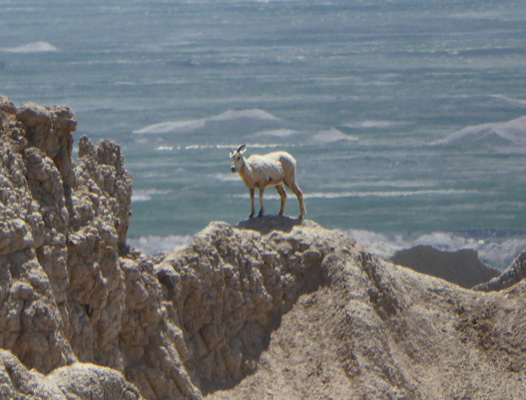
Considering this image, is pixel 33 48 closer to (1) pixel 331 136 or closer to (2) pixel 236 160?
(1) pixel 331 136

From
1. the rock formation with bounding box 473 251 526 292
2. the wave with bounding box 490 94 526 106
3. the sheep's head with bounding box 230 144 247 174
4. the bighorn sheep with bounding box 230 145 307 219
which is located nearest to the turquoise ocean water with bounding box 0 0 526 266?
the wave with bounding box 490 94 526 106

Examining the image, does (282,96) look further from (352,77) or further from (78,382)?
(78,382)

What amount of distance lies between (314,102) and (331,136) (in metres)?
11.6

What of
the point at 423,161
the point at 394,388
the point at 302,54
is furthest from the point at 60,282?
the point at 302,54

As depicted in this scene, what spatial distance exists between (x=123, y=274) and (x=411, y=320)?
587cm

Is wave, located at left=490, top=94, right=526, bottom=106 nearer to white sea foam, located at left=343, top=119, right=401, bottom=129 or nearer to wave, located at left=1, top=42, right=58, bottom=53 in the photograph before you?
white sea foam, located at left=343, top=119, right=401, bottom=129

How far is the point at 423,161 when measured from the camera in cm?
5753

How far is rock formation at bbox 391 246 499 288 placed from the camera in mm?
28344

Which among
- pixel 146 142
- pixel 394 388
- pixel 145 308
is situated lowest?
pixel 146 142

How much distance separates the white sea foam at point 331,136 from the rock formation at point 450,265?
3187cm

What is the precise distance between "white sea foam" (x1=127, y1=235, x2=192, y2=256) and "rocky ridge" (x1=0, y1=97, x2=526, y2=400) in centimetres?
2374

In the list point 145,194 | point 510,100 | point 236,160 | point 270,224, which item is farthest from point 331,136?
point 270,224

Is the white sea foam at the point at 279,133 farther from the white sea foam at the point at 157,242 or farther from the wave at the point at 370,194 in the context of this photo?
the white sea foam at the point at 157,242

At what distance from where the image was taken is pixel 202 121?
67375mm
